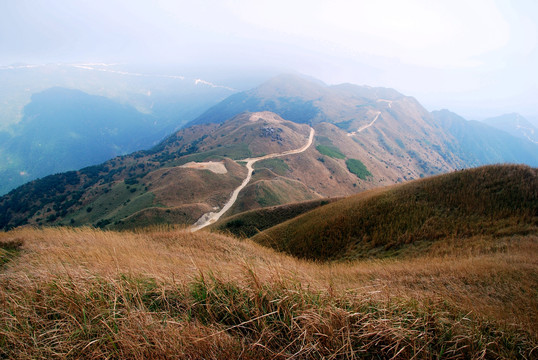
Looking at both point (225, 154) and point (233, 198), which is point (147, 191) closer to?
point (233, 198)

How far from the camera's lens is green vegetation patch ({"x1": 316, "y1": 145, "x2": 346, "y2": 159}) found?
139 m

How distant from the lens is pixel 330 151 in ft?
477

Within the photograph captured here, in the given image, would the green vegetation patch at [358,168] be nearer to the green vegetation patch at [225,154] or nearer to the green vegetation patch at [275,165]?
the green vegetation patch at [275,165]

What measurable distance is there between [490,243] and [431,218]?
3496 mm

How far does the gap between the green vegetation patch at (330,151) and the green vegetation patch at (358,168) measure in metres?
6.70

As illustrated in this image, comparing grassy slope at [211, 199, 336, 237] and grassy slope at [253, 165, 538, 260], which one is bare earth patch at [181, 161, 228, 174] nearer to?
grassy slope at [211, 199, 336, 237]

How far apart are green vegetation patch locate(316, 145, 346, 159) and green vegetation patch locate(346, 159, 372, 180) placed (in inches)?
264

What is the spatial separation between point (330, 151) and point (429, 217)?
452ft

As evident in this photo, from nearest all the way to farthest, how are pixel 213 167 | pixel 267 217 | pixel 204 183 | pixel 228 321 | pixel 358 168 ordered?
1. pixel 228 321
2. pixel 267 217
3. pixel 204 183
4. pixel 213 167
5. pixel 358 168

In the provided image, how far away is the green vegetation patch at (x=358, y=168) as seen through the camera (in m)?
133

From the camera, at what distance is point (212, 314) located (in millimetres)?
3184

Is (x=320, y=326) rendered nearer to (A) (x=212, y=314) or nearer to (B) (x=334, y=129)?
(A) (x=212, y=314)

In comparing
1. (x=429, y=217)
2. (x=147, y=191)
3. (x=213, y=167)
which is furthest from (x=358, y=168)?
(x=429, y=217)

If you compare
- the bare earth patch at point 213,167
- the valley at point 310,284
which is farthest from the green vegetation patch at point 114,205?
the valley at point 310,284
